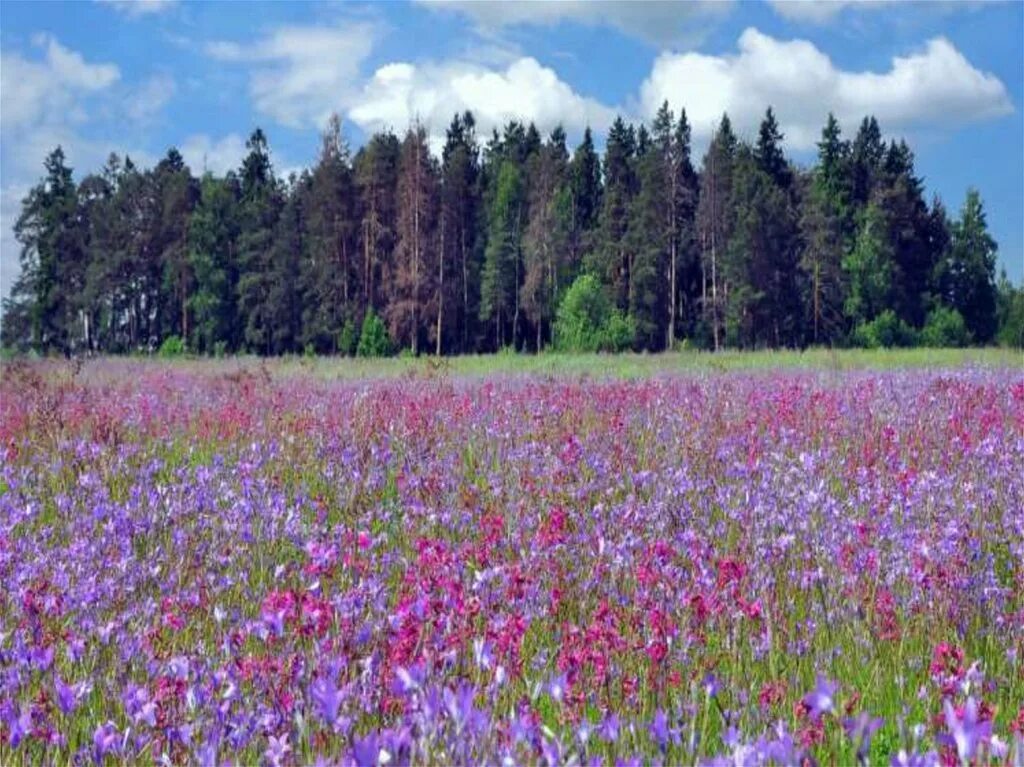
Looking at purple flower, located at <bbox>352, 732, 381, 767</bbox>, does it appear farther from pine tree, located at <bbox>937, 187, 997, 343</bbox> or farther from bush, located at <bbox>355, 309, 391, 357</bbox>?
pine tree, located at <bbox>937, 187, 997, 343</bbox>

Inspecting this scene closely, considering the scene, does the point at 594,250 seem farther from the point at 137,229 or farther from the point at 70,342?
the point at 70,342

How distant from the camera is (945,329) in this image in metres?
50.7

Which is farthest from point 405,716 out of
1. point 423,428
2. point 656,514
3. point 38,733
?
point 423,428

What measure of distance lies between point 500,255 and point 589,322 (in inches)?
258

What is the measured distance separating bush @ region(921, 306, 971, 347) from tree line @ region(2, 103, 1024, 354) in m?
0.10

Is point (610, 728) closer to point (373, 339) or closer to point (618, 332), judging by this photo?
point (373, 339)

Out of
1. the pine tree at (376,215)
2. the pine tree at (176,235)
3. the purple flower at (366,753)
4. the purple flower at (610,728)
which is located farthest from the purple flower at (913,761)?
the pine tree at (176,235)

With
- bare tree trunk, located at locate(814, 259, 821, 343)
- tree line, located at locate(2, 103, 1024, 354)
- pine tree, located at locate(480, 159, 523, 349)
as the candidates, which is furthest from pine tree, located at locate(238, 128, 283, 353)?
bare tree trunk, located at locate(814, 259, 821, 343)

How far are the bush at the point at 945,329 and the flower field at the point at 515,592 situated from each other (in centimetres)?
4604

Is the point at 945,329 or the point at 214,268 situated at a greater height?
the point at 214,268

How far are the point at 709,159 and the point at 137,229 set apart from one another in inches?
1078

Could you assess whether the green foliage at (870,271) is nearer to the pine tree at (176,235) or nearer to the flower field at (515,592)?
the pine tree at (176,235)

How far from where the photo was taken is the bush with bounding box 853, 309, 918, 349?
47.9 metres

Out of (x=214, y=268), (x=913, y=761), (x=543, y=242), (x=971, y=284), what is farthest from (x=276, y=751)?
(x=971, y=284)
